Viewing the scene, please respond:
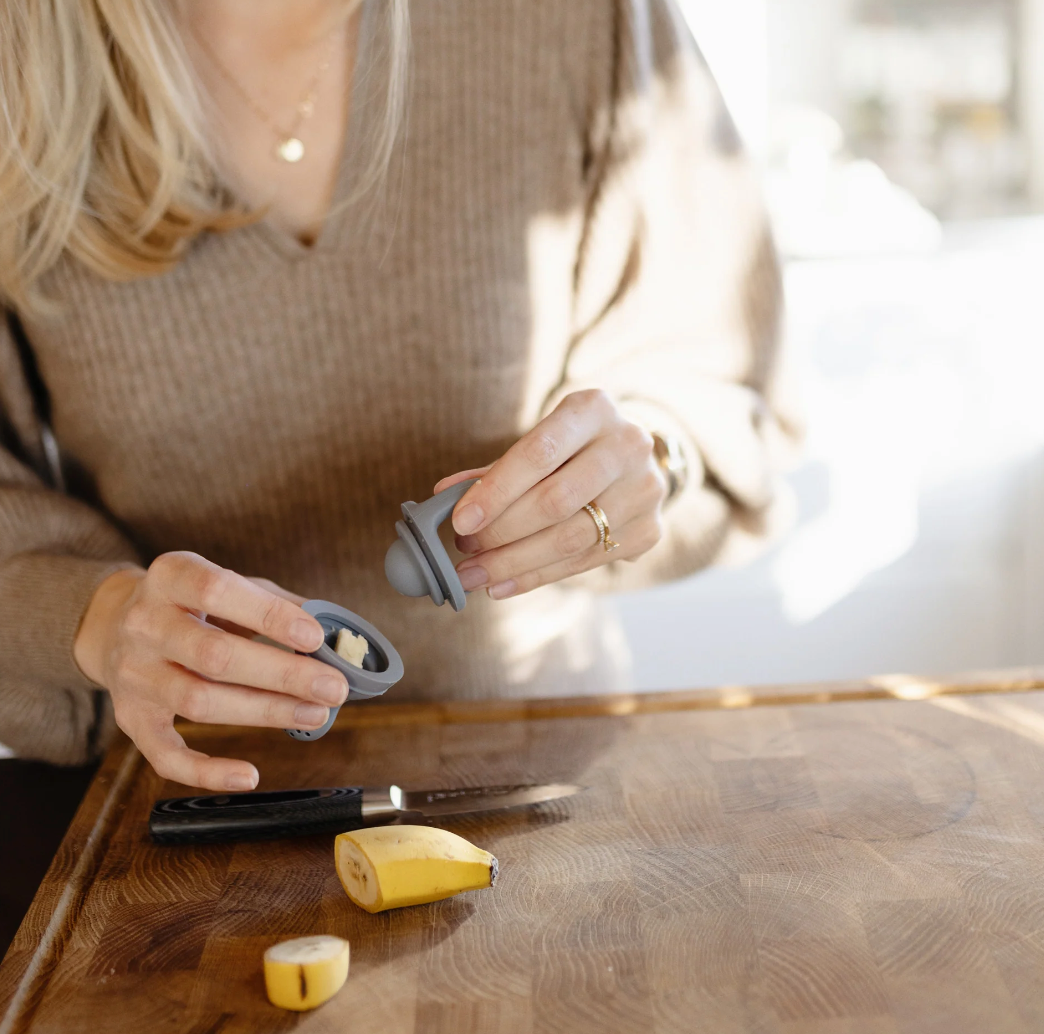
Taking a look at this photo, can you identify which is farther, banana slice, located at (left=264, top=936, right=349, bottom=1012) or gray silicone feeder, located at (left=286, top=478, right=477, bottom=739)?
gray silicone feeder, located at (left=286, top=478, right=477, bottom=739)

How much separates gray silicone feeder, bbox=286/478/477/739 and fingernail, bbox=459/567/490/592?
2.2 inches

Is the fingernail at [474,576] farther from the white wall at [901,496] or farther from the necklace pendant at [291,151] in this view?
the white wall at [901,496]

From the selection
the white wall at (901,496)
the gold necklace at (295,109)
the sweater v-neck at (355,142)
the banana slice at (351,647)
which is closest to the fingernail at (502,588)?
the banana slice at (351,647)

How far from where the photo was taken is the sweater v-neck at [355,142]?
102 cm

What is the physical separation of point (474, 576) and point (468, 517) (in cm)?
8

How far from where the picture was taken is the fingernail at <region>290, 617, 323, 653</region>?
715 mm

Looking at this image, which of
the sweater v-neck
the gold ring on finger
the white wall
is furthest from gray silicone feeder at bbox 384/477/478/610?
the white wall

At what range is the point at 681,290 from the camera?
1.10 meters

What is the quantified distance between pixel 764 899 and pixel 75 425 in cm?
74

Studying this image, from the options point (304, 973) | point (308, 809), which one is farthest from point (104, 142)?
point (304, 973)

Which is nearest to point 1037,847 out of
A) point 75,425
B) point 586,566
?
point 586,566

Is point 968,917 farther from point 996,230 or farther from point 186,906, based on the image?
point 996,230

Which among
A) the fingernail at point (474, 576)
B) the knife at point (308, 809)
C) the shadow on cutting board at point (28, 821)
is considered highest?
the fingernail at point (474, 576)

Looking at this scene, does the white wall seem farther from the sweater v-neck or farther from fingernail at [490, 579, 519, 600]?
fingernail at [490, 579, 519, 600]
